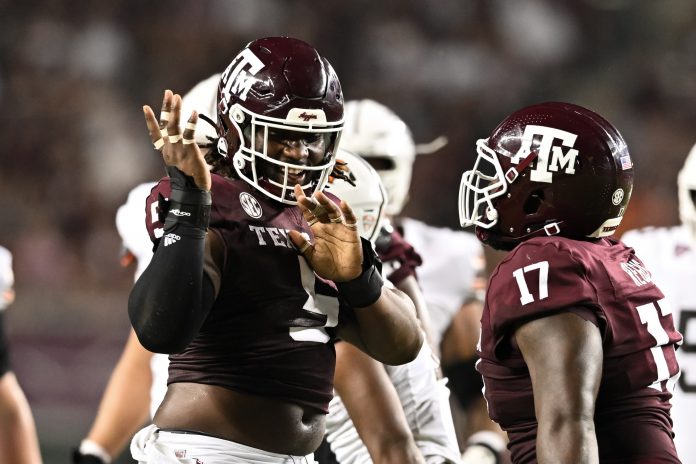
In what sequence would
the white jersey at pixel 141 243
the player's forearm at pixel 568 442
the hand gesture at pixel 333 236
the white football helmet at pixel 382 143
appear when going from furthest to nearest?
the white football helmet at pixel 382 143
the white jersey at pixel 141 243
the hand gesture at pixel 333 236
the player's forearm at pixel 568 442

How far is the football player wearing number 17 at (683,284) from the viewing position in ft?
13.3

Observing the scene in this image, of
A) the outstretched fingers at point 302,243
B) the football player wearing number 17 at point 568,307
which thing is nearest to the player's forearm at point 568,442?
the football player wearing number 17 at point 568,307

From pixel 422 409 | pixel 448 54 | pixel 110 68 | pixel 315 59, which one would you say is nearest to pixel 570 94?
pixel 448 54

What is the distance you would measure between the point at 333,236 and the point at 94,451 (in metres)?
1.88

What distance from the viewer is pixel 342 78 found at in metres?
8.05

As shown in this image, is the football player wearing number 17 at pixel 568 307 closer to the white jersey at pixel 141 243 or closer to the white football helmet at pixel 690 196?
the white jersey at pixel 141 243

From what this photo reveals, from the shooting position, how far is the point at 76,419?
6.67m

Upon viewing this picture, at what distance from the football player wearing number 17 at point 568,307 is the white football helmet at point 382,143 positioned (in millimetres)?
1924

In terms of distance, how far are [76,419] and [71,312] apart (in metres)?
0.68

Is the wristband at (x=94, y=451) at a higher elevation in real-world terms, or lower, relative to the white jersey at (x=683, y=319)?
lower

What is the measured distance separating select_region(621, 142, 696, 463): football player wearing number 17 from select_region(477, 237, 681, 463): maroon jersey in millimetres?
1922

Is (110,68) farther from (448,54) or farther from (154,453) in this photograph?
(154,453)

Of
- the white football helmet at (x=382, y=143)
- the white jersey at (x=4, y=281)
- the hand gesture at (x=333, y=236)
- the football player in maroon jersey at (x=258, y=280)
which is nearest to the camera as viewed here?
the football player in maroon jersey at (x=258, y=280)

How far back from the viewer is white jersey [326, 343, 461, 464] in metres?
3.33
